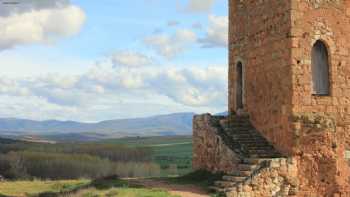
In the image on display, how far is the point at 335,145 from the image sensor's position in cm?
1745

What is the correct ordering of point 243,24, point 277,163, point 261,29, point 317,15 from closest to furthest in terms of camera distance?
point 277,163 < point 317,15 < point 261,29 < point 243,24

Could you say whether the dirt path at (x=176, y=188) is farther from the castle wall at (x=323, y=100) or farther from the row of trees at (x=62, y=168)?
the row of trees at (x=62, y=168)

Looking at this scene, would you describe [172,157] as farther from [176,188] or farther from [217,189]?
[217,189]

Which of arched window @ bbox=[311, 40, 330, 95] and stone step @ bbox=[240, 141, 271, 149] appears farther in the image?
stone step @ bbox=[240, 141, 271, 149]

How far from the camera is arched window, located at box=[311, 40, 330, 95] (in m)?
18.5

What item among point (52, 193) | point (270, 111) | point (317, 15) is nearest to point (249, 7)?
point (317, 15)

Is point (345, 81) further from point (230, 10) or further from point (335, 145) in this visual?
point (230, 10)

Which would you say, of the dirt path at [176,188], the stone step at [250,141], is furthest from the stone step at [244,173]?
the stone step at [250,141]

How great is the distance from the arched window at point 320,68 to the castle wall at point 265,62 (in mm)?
1193

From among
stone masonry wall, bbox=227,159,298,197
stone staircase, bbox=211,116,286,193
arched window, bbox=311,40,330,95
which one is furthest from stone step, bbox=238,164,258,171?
arched window, bbox=311,40,330,95

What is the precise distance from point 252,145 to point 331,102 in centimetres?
316

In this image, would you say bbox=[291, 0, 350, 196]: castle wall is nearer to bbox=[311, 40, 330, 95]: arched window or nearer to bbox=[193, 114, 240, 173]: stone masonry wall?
bbox=[311, 40, 330, 95]: arched window

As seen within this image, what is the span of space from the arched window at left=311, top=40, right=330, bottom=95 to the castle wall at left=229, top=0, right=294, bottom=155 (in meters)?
1.19

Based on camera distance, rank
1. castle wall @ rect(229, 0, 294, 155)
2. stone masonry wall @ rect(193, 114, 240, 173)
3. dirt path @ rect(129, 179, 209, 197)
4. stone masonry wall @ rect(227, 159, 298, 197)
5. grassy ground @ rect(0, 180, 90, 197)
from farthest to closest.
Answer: grassy ground @ rect(0, 180, 90, 197), stone masonry wall @ rect(193, 114, 240, 173), castle wall @ rect(229, 0, 294, 155), dirt path @ rect(129, 179, 209, 197), stone masonry wall @ rect(227, 159, 298, 197)
